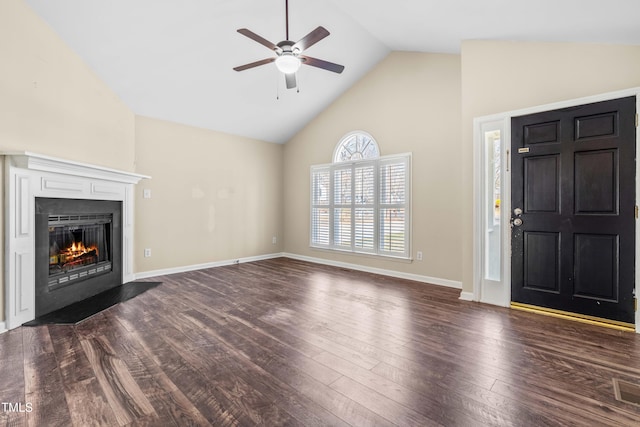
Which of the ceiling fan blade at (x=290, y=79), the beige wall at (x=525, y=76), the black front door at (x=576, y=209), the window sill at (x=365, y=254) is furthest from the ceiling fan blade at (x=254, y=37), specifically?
the window sill at (x=365, y=254)

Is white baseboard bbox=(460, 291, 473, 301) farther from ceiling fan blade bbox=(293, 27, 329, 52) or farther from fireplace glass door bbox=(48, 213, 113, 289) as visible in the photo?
fireplace glass door bbox=(48, 213, 113, 289)

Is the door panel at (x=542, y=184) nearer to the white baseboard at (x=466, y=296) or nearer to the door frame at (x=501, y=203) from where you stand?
the door frame at (x=501, y=203)

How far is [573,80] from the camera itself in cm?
297

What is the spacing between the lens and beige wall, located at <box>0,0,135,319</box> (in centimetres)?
265

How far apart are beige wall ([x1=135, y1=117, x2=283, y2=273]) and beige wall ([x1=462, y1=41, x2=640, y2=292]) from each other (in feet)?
13.6

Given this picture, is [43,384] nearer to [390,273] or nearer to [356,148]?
[390,273]

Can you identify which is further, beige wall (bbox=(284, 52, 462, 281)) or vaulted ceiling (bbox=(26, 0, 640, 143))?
beige wall (bbox=(284, 52, 462, 281))

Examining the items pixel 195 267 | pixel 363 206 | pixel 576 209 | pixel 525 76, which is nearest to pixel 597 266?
pixel 576 209

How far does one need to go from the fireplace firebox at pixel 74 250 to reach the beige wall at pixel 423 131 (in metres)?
3.71

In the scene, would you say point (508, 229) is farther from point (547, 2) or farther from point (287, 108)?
point (287, 108)

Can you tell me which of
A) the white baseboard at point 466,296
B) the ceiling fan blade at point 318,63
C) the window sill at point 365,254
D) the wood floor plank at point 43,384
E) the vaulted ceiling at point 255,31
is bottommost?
the wood floor plank at point 43,384

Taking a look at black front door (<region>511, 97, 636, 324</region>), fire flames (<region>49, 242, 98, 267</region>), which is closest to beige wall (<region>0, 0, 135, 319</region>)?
Result: fire flames (<region>49, 242, 98, 267</region>)

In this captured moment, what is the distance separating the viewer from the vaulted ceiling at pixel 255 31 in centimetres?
274

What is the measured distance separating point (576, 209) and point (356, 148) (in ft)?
11.1
